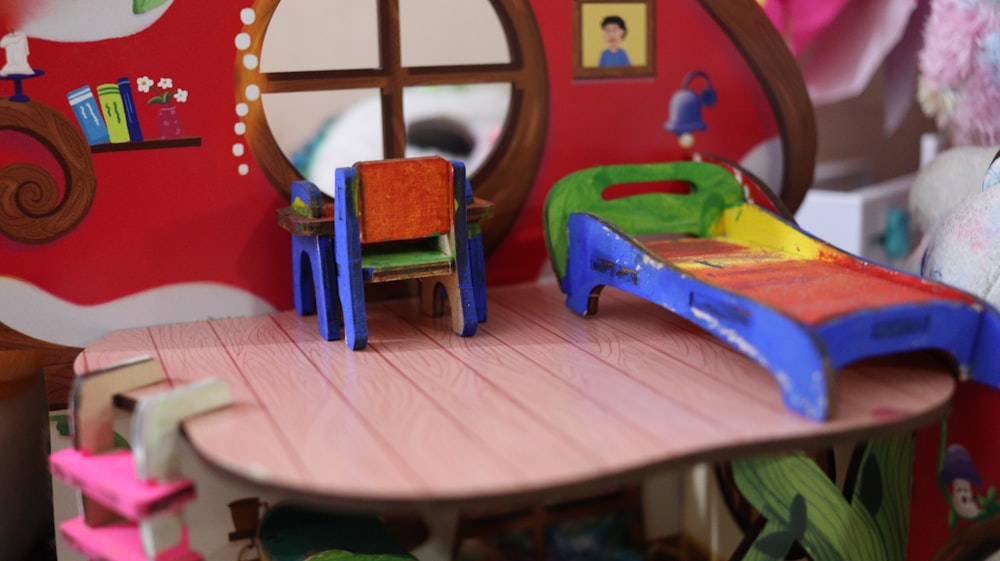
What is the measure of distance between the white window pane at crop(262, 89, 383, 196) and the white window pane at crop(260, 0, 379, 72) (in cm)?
5

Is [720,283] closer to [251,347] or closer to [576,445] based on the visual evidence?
[576,445]

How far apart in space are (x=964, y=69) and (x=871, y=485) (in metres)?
0.93

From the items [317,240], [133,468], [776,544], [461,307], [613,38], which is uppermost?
[613,38]

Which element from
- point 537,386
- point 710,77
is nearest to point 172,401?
point 537,386

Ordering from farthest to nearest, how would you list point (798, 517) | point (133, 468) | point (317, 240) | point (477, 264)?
1. point (477, 264)
2. point (317, 240)
3. point (798, 517)
4. point (133, 468)

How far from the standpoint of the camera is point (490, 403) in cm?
127

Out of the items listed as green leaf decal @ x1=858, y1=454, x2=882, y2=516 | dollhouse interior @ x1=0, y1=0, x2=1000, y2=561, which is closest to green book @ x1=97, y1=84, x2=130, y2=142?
dollhouse interior @ x1=0, y1=0, x2=1000, y2=561

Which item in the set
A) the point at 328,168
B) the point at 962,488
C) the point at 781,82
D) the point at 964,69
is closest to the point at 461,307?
the point at 328,168

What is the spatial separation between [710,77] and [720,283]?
0.68 m

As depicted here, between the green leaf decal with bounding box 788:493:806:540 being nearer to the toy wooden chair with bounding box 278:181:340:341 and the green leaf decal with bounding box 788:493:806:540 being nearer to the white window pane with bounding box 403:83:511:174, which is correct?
the toy wooden chair with bounding box 278:181:340:341

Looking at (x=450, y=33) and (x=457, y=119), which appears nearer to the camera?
(x=450, y=33)

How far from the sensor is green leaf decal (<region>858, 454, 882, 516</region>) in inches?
58.1

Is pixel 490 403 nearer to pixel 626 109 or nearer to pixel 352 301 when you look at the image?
pixel 352 301

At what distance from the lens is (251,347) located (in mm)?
1522
